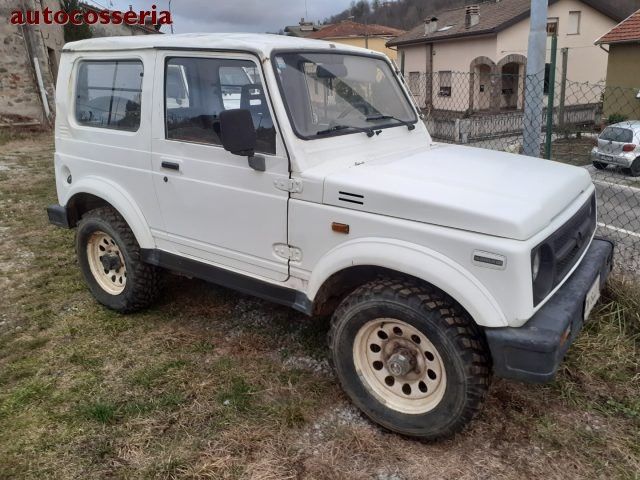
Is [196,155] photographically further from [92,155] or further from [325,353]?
[325,353]

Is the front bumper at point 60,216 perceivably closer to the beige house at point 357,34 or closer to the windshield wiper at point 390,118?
the windshield wiper at point 390,118

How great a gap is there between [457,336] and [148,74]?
2.58 m

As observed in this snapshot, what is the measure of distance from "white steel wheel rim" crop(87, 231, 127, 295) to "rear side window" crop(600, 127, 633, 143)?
10.3m

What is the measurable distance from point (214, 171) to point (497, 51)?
24719 mm

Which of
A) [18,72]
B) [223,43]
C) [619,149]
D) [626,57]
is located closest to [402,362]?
[223,43]

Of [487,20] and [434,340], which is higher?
[487,20]

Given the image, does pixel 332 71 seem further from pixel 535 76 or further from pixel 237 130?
pixel 535 76

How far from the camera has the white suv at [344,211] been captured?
2.42 meters

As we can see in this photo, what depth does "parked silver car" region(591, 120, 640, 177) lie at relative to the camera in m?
10.6

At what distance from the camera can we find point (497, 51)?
24688 millimetres

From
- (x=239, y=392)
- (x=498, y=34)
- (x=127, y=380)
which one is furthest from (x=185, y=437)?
(x=498, y=34)

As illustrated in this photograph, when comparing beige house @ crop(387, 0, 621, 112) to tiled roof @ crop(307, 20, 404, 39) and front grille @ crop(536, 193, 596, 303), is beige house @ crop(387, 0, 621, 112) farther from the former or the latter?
front grille @ crop(536, 193, 596, 303)

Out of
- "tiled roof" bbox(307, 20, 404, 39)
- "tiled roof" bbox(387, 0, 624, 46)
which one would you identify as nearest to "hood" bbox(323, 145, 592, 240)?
"tiled roof" bbox(387, 0, 624, 46)

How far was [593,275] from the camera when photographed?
9.55 feet
